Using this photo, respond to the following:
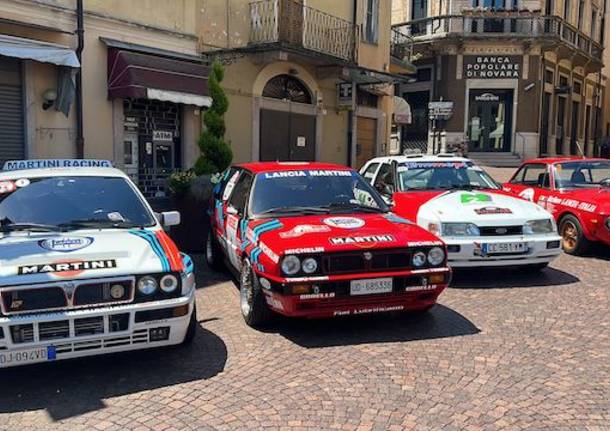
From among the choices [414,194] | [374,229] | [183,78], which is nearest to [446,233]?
[414,194]

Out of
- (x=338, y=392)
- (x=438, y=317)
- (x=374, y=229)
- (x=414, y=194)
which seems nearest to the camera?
(x=338, y=392)

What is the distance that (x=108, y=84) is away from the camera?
11.9 metres

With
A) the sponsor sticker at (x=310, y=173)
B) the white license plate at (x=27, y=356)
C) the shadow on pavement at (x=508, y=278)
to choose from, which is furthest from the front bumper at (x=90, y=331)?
the shadow on pavement at (x=508, y=278)

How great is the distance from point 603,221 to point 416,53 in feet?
74.8

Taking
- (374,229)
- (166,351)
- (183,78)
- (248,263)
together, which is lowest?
(166,351)

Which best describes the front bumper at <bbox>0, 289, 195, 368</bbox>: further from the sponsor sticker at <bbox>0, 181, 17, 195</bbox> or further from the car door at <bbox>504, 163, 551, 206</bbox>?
the car door at <bbox>504, 163, 551, 206</bbox>

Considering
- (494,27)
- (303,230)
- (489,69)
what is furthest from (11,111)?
(494,27)

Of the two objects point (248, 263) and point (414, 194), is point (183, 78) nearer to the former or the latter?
point (414, 194)

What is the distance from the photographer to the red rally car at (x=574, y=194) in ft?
28.1

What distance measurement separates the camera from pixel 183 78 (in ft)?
41.9

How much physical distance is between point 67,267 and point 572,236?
7748mm

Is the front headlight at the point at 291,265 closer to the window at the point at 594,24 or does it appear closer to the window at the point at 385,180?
the window at the point at 385,180

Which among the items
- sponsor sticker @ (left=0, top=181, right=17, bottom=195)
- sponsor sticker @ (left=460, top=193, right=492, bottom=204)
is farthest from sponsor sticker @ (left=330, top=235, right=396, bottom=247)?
sponsor sticker @ (left=0, top=181, right=17, bottom=195)

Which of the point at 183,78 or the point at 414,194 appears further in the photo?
the point at 183,78
